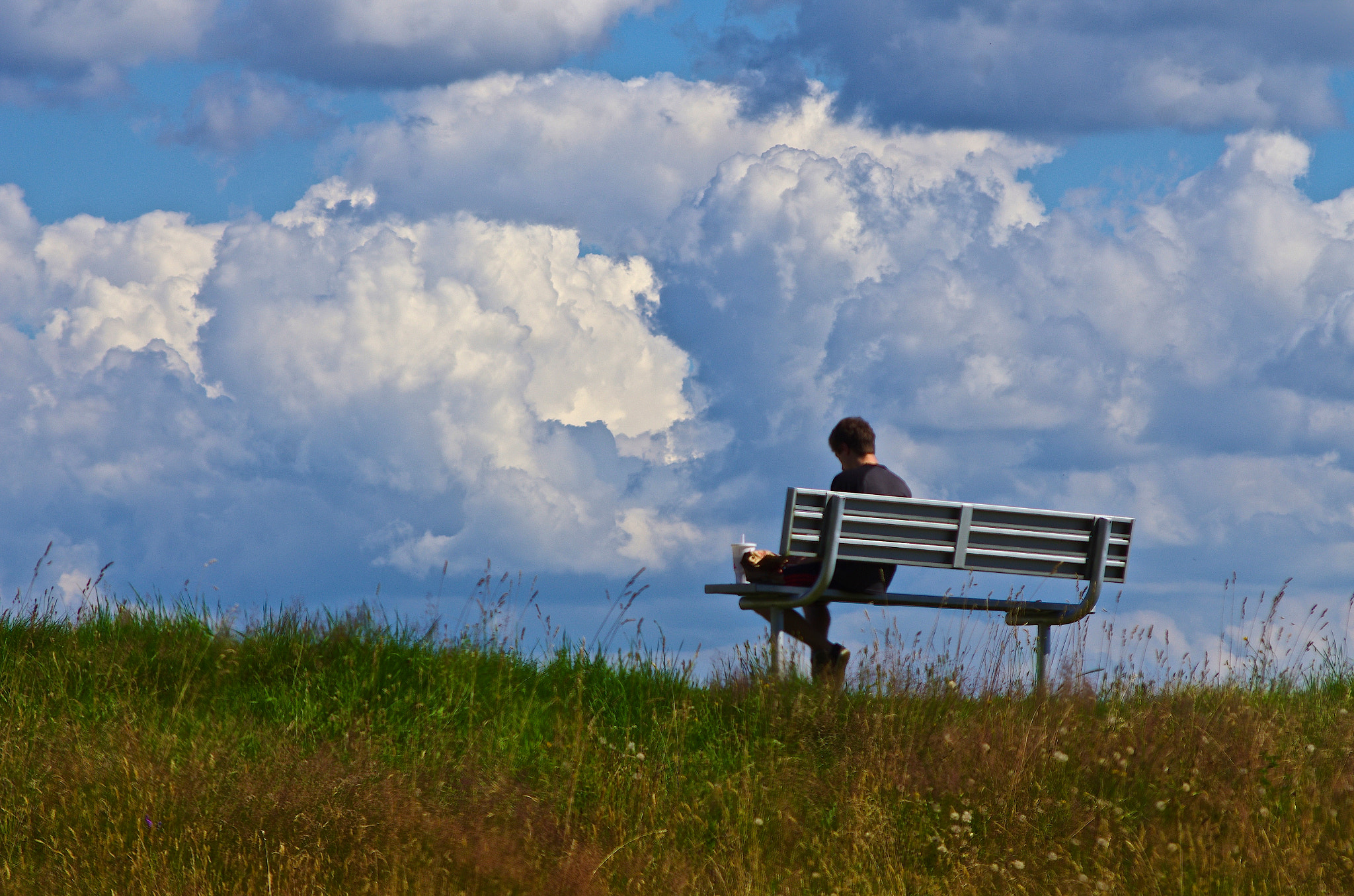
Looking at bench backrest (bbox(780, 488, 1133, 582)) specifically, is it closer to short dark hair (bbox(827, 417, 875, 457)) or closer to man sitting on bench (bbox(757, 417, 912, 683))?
man sitting on bench (bbox(757, 417, 912, 683))

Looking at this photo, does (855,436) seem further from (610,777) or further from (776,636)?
(610,777)

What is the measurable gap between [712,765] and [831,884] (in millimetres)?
Answer: 1246

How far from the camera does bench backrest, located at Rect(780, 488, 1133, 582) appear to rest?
7.20 metres

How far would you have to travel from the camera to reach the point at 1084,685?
7.39 metres

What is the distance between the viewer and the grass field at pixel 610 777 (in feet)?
17.6

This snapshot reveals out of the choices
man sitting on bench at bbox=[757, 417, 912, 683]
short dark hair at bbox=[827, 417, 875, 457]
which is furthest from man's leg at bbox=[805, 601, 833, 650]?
short dark hair at bbox=[827, 417, 875, 457]

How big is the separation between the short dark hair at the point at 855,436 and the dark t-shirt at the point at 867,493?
0.41 ft

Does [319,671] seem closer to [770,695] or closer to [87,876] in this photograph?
[87,876]

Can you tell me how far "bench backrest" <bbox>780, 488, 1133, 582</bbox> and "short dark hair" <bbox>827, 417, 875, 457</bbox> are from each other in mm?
848

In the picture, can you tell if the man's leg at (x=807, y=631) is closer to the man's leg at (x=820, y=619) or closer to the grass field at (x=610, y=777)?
the man's leg at (x=820, y=619)

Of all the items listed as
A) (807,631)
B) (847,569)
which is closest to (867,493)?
(847,569)

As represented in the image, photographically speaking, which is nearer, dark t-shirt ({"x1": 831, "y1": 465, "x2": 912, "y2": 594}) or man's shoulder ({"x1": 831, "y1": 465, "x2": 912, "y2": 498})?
dark t-shirt ({"x1": 831, "y1": 465, "x2": 912, "y2": 594})

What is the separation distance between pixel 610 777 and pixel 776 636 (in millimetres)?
1643

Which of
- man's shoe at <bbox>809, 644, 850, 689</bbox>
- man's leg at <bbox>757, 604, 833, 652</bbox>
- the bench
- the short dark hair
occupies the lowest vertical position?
man's shoe at <bbox>809, 644, 850, 689</bbox>
